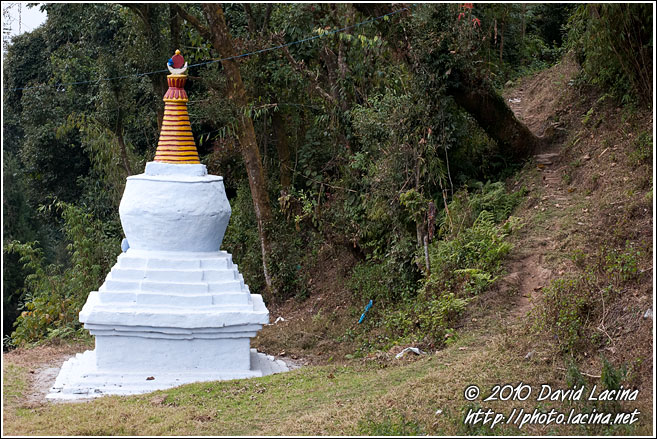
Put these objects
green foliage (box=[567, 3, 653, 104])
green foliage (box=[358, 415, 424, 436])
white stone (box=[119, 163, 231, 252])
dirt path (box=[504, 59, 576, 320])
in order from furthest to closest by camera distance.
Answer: green foliage (box=[567, 3, 653, 104]) < dirt path (box=[504, 59, 576, 320]) < white stone (box=[119, 163, 231, 252]) < green foliage (box=[358, 415, 424, 436])

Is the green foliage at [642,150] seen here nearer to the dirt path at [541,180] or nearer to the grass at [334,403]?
the dirt path at [541,180]

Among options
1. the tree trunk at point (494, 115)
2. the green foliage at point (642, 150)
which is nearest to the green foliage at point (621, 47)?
the green foliage at point (642, 150)

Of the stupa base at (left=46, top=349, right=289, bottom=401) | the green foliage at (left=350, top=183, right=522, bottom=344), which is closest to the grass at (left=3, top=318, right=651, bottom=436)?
the stupa base at (left=46, top=349, right=289, bottom=401)

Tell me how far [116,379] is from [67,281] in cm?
712

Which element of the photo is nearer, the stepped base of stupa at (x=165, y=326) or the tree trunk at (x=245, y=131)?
the stepped base of stupa at (x=165, y=326)

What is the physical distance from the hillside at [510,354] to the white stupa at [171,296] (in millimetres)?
671

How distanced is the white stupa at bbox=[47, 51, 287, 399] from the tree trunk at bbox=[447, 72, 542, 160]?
13.9 ft

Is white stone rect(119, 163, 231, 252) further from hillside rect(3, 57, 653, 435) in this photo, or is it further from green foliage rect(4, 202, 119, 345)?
green foliage rect(4, 202, 119, 345)

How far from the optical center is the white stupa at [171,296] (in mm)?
8453

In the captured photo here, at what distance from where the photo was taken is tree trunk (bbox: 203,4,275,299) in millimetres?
11172

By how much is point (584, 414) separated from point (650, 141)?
5209 millimetres

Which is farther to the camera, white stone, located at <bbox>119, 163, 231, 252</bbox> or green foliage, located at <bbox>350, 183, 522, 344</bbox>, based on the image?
green foliage, located at <bbox>350, 183, 522, 344</bbox>

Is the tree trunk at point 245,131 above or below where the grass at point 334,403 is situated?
above

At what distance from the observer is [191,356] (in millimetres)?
8656
